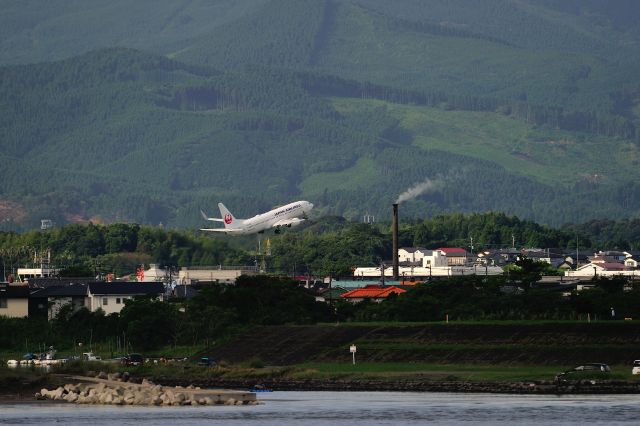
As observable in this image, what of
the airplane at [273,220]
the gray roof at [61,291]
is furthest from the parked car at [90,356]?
the airplane at [273,220]

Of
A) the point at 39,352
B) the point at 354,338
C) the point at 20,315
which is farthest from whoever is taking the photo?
the point at 20,315

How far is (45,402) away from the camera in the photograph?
8206 cm

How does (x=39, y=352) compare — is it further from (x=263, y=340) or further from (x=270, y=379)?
(x=270, y=379)

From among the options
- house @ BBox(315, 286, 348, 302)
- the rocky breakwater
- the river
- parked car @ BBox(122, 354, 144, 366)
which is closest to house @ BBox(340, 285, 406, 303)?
house @ BBox(315, 286, 348, 302)

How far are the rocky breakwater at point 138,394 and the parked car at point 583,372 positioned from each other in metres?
14.7

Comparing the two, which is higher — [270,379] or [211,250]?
[211,250]

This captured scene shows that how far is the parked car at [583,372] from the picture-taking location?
80.6 meters

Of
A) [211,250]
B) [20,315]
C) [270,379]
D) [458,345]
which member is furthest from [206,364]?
[211,250]

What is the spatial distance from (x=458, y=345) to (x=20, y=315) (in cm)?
4650

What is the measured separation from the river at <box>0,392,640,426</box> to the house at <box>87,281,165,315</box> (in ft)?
165

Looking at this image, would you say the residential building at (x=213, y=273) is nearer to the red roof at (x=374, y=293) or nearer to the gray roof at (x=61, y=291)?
the red roof at (x=374, y=293)

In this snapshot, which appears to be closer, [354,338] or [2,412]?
[2,412]

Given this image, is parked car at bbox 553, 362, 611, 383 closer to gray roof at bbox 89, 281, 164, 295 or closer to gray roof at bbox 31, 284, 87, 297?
gray roof at bbox 89, 281, 164, 295

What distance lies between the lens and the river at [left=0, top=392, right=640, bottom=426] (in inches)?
2707
